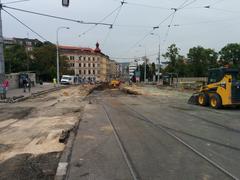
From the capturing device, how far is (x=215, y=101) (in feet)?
68.0

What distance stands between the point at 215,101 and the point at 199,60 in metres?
95.9

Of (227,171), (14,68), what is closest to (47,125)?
(227,171)

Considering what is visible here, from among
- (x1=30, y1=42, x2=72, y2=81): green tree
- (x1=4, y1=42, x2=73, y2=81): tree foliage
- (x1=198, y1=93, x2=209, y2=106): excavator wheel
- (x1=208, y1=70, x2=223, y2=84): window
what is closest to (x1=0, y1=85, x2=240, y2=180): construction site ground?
(x1=208, y1=70, x2=223, y2=84): window

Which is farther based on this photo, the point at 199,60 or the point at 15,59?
the point at 199,60

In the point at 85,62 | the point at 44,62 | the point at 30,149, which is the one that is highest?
the point at 85,62

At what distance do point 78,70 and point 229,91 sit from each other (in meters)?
152

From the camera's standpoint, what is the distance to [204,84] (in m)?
23.1

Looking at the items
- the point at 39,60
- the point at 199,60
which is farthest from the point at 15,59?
the point at 199,60

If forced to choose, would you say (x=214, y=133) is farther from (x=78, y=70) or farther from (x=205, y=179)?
(x=78, y=70)

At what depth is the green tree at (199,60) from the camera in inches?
4441

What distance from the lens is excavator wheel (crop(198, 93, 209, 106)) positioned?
22056 millimetres

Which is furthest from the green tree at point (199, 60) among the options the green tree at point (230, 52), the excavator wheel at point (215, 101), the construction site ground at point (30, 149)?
the construction site ground at point (30, 149)

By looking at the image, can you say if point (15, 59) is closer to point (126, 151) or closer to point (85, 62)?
point (85, 62)

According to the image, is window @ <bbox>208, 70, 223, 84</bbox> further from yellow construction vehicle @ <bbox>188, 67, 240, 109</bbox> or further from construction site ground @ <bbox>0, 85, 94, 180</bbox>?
construction site ground @ <bbox>0, 85, 94, 180</bbox>
